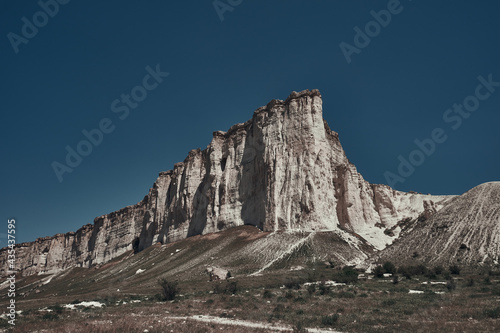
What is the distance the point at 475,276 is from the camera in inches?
1040

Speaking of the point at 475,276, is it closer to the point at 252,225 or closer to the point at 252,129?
the point at 252,225

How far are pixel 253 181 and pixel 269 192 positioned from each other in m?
7.04

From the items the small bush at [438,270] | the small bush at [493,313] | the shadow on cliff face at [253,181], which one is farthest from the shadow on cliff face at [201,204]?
the small bush at [493,313]

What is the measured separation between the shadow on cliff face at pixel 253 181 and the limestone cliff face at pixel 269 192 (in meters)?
0.19

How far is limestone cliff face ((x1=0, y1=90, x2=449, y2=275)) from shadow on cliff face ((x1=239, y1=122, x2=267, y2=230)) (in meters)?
0.19

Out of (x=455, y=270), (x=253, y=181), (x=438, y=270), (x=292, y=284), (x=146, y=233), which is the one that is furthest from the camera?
(x=146, y=233)

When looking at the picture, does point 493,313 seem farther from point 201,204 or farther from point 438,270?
point 201,204

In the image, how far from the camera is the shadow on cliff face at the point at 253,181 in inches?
2514

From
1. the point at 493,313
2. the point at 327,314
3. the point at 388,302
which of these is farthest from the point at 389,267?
the point at 493,313

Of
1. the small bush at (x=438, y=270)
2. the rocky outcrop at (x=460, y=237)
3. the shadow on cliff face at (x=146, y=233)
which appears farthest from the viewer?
the shadow on cliff face at (x=146, y=233)

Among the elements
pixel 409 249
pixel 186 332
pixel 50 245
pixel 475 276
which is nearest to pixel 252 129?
pixel 409 249

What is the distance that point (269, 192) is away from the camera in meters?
61.3

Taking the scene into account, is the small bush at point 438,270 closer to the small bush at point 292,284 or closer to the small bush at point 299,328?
the small bush at point 292,284

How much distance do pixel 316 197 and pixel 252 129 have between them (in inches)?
870
